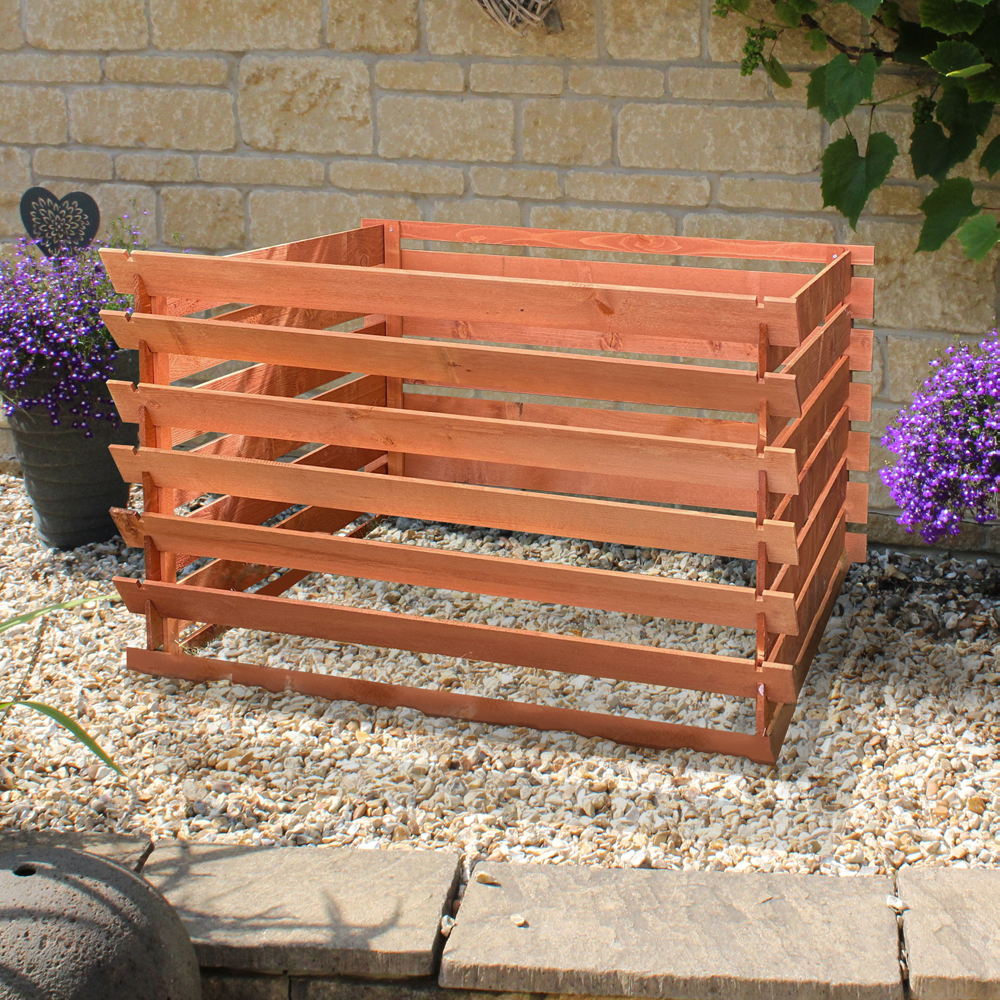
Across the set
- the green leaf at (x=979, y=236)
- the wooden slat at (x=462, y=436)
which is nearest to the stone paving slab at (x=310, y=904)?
the wooden slat at (x=462, y=436)

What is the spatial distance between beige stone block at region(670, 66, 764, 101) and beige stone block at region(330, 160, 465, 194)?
2.60ft

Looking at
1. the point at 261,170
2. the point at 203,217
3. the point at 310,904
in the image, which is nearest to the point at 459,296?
the point at 310,904

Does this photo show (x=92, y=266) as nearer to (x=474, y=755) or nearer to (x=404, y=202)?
(x=404, y=202)

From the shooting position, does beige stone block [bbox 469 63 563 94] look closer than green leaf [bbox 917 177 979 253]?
No

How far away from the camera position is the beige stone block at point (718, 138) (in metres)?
3.73

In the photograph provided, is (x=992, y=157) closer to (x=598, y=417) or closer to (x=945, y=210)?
(x=945, y=210)

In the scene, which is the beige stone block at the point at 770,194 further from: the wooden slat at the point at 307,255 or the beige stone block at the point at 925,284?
the wooden slat at the point at 307,255

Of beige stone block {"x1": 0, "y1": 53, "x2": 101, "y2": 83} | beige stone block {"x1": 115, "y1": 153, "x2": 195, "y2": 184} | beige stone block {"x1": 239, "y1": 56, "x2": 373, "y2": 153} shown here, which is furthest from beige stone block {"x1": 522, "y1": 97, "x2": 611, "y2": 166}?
beige stone block {"x1": 0, "y1": 53, "x2": 101, "y2": 83}

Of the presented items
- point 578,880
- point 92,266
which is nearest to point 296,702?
point 578,880

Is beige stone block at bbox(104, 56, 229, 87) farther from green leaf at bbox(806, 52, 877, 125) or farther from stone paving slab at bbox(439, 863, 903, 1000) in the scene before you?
stone paving slab at bbox(439, 863, 903, 1000)

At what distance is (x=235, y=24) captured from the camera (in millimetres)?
4078

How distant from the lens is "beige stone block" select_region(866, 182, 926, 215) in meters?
3.69

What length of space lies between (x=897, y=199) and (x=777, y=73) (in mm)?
560

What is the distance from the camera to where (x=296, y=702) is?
2.93 m
